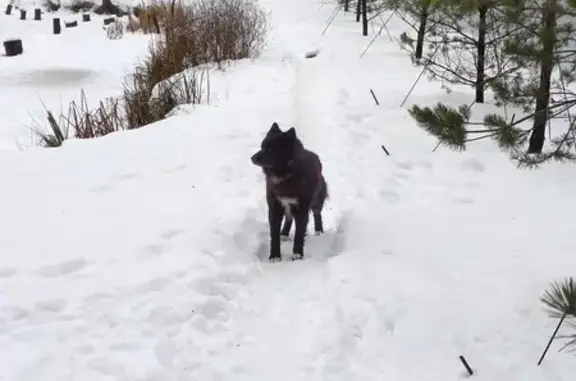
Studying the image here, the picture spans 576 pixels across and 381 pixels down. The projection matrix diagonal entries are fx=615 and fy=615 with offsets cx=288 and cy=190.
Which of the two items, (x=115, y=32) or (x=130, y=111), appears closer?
(x=130, y=111)

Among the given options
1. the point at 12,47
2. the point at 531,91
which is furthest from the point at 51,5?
the point at 531,91

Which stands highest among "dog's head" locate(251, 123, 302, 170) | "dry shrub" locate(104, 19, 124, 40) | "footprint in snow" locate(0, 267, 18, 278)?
"dog's head" locate(251, 123, 302, 170)

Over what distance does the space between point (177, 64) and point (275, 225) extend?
22.2 ft

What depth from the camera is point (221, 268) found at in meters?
3.84

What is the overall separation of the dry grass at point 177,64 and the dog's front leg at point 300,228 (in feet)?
12.6

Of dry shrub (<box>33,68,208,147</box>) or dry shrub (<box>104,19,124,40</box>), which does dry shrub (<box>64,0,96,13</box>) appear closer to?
dry shrub (<box>104,19,124,40</box>)

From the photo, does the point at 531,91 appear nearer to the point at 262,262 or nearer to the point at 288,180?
the point at 288,180

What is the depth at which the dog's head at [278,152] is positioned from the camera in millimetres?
3785

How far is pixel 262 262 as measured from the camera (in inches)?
161

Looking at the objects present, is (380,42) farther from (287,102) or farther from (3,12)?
(3,12)

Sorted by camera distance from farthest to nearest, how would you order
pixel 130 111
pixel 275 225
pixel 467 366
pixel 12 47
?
1. pixel 12 47
2. pixel 130 111
3. pixel 275 225
4. pixel 467 366

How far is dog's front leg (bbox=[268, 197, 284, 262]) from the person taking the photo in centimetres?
404

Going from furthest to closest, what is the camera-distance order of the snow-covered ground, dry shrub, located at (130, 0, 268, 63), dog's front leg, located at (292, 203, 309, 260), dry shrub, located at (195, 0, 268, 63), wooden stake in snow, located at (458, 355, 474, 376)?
dry shrub, located at (195, 0, 268, 63) < dry shrub, located at (130, 0, 268, 63) < dog's front leg, located at (292, 203, 309, 260) < the snow-covered ground < wooden stake in snow, located at (458, 355, 474, 376)

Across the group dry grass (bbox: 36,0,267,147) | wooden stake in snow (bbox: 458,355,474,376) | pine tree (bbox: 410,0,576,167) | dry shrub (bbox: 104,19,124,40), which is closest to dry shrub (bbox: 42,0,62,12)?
dry shrub (bbox: 104,19,124,40)
